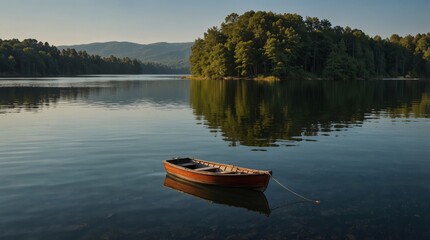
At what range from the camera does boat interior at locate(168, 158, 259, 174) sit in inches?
864

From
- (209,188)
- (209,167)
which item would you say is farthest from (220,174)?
(209,167)

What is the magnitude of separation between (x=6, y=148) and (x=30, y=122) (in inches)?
636

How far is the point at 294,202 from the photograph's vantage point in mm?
19594

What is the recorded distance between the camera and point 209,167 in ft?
76.0

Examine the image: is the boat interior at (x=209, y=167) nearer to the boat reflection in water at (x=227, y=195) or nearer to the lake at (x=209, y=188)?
the boat reflection in water at (x=227, y=195)

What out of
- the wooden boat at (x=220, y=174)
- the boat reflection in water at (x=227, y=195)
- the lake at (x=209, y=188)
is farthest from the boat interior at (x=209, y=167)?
the lake at (x=209, y=188)

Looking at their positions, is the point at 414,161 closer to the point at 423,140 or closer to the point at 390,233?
the point at 423,140

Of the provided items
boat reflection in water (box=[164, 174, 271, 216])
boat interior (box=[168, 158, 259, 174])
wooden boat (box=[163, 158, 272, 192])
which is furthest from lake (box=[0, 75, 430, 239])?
boat interior (box=[168, 158, 259, 174])

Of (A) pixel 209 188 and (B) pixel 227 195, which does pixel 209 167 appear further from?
(B) pixel 227 195

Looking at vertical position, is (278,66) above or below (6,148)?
above

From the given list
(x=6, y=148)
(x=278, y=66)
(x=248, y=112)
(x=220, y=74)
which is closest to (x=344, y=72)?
(x=278, y=66)

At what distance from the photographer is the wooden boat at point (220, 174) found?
20.6 metres

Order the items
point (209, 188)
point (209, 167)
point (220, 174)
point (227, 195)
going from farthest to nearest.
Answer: point (209, 167)
point (209, 188)
point (220, 174)
point (227, 195)

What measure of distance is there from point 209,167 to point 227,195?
8.95 feet
